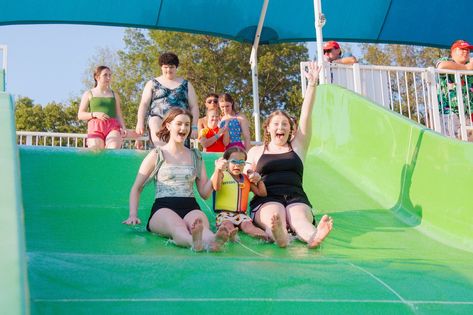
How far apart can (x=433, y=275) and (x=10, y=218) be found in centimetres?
161

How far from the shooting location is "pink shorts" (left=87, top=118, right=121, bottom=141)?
5.30m

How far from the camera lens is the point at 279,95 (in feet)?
68.6

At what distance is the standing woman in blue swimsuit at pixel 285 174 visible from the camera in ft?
11.3

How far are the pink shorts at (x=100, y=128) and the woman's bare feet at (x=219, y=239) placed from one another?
8.37ft

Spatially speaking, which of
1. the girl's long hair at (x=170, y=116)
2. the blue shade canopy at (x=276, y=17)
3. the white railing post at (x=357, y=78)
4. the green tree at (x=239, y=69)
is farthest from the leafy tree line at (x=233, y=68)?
the girl's long hair at (x=170, y=116)

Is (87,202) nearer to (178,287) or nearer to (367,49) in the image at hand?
(178,287)

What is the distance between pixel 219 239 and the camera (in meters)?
3.00

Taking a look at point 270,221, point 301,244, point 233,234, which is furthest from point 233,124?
point 233,234

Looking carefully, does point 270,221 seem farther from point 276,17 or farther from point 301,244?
point 276,17

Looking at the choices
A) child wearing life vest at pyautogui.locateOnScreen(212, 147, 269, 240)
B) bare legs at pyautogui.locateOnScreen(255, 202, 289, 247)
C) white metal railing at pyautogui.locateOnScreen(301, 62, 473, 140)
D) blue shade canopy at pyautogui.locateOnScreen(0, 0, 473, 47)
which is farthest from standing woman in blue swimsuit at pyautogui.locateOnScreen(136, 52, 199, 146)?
blue shade canopy at pyautogui.locateOnScreen(0, 0, 473, 47)

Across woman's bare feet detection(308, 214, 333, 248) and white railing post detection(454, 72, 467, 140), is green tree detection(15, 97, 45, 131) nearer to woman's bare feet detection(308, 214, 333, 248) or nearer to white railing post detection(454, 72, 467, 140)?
white railing post detection(454, 72, 467, 140)

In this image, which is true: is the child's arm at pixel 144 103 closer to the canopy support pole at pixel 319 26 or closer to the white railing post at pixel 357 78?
the canopy support pole at pixel 319 26

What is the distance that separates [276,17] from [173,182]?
457cm

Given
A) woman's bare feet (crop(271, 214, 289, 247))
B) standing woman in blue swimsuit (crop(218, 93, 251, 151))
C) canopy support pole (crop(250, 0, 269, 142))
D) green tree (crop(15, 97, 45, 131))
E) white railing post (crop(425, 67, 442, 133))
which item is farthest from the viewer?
green tree (crop(15, 97, 45, 131))
